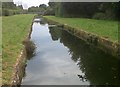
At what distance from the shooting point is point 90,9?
5291 centimetres

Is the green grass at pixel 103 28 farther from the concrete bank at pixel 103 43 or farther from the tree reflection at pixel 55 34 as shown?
the tree reflection at pixel 55 34

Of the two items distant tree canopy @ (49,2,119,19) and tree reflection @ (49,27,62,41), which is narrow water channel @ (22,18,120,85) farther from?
distant tree canopy @ (49,2,119,19)

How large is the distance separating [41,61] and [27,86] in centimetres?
490

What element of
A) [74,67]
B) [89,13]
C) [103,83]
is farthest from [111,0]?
[103,83]

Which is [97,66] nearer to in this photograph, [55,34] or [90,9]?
[55,34]

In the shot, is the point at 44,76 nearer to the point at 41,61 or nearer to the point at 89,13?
the point at 41,61

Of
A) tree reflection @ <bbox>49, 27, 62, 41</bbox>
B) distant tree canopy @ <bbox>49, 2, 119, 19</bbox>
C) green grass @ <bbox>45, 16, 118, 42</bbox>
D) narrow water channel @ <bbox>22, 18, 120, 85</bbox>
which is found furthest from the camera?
distant tree canopy @ <bbox>49, 2, 119, 19</bbox>

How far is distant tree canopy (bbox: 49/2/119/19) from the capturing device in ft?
127

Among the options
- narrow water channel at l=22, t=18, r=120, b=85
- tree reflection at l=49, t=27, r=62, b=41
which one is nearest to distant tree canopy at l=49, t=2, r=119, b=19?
tree reflection at l=49, t=27, r=62, b=41

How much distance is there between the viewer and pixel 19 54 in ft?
44.2

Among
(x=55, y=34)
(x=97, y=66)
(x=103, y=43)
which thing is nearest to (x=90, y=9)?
(x=55, y=34)

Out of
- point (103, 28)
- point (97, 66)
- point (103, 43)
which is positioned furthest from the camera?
point (103, 28)

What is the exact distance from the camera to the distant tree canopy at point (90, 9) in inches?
1521

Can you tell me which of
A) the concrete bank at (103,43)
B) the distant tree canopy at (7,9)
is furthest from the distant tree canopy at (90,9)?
the distant tree canopy at (7,9)
